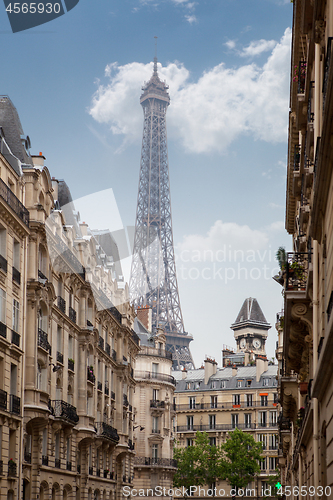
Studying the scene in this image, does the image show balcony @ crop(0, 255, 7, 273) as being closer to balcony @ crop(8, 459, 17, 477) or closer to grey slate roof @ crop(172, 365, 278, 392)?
balcony @ crop(8, 459, 17, 477)

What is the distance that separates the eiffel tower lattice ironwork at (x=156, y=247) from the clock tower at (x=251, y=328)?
36.5 ft

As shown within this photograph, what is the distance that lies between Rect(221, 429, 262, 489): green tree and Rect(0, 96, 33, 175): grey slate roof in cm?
5579

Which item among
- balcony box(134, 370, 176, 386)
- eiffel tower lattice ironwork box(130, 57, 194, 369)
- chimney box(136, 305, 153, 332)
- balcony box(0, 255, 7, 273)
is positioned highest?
eiffel tower lattice ironwork box(130, 57, 194, 369)

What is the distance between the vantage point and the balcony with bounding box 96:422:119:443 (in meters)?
51.4

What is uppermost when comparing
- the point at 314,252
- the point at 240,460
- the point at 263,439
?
the point at 314,252

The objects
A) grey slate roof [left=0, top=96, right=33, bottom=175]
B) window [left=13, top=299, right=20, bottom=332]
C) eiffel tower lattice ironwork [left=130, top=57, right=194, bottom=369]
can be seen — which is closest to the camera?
window [left=13, top=299, right=20, bottom=332]

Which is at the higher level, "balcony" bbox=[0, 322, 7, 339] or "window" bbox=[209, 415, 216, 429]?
"window" bbox=[209, 415, 216, 429]

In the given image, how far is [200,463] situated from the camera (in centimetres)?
9025

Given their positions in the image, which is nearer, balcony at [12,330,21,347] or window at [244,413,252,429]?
balcony at [12,330,21,347]

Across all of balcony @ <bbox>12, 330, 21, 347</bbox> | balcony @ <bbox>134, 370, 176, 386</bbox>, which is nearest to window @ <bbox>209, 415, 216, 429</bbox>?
balcony @ <bbox>134, 370, 176, 386</bbox>

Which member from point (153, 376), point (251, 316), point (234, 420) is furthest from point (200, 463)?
point (251, 316)

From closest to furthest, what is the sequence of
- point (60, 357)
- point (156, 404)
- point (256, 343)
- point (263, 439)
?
point (60, 357)
point (156, 404)
point (263, 439)
point (256, 343)

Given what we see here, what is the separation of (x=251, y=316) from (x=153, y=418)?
82287mm

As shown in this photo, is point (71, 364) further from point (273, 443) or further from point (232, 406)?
point (232, 406)
